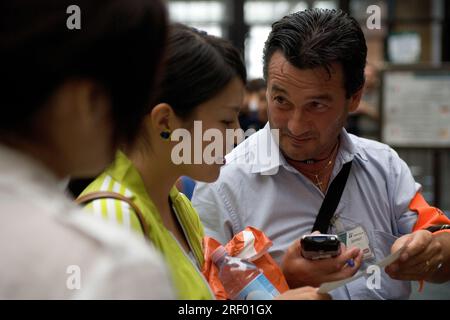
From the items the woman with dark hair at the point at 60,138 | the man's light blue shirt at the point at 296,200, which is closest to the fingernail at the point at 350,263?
the man's light blue shirt at the point at 296,200

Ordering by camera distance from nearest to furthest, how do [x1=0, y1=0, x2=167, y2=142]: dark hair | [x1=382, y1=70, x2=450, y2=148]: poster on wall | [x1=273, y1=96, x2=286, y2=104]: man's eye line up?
[x1=0, y1=0, x2=167, y2=142]: dark hair, [x1=273, y1=96, x2=286, y2=104]: man's eye, [x1=382, y1=70, x2=450, y2=148]: poster on wall

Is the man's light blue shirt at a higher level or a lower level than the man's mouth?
lower

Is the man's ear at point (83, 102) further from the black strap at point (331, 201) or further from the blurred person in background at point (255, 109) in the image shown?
the blurred person in background at point (255, 109)

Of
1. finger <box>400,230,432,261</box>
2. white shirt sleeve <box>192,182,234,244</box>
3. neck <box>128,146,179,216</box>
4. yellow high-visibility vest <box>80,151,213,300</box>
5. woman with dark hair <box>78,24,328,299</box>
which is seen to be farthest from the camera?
white shirt sleeve <box>192,182,234,244</box>

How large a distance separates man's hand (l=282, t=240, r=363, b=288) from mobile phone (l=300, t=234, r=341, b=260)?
17 mm

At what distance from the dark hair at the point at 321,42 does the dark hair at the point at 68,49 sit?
1.38 metres

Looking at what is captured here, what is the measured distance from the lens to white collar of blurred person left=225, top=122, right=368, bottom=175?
2275mm

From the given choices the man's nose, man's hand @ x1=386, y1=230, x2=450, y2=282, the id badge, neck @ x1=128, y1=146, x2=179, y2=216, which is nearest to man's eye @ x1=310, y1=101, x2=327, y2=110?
the man's nose

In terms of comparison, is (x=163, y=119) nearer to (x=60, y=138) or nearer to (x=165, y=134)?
(x=165, y=134)

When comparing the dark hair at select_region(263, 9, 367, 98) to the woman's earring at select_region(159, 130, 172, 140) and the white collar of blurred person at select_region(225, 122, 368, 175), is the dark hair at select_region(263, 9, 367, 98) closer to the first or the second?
the white collar of blurred person at select_region(225, 122, 368, 175)

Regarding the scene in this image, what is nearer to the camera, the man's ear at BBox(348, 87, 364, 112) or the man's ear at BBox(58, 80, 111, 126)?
the man's ear at BBox(58, 80, 111, 126)

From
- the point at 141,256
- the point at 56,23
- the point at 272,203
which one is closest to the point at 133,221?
the point at 141,256

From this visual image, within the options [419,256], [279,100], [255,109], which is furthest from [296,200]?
[255,109]

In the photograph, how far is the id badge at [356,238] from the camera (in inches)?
85.3
